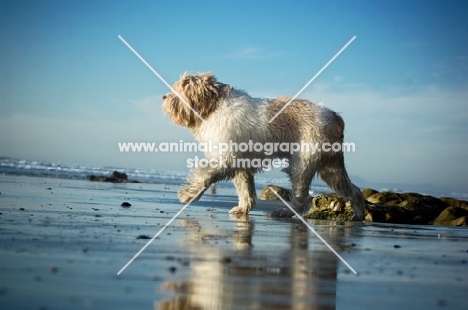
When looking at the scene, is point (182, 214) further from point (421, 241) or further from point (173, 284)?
point (173, 284)

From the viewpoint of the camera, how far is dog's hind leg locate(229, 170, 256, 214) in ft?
34.0

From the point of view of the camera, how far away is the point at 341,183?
10344 mm

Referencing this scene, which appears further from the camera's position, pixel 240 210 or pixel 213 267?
pixel 240 210

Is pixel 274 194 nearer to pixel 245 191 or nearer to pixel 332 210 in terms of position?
pixel 332 210

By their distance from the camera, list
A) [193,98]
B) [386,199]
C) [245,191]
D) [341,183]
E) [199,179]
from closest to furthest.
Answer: [199,179]
[193,98]
[341,183]
[245,191]
[386,199]

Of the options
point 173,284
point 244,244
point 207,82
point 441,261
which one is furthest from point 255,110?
point 173,284

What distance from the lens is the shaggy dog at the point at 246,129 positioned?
9625 millimetres

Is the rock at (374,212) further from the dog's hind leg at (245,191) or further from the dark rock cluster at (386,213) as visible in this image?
the dog's hind leg at (245,191)

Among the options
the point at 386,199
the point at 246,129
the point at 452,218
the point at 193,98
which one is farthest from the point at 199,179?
the point at 386,199

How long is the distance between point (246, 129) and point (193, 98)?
0.96 metres

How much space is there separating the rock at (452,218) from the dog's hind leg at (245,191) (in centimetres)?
336

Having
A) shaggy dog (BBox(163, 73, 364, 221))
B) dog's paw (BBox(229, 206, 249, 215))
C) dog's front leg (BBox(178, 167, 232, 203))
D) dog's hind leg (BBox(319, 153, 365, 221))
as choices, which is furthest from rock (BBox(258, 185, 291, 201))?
dog's front leg (BBox(178, 167, 232, 203))

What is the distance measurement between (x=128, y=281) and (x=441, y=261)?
2.96 metres

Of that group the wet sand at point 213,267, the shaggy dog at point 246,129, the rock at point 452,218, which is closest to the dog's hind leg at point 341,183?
the shaggy dog at point 246,129
